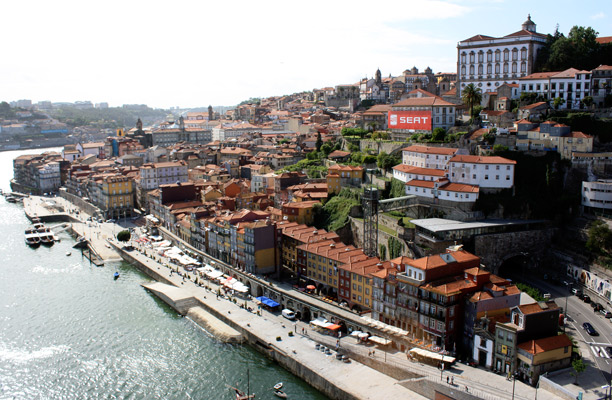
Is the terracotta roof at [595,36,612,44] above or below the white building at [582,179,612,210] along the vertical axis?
above

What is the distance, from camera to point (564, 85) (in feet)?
130

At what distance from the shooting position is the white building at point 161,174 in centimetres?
5434

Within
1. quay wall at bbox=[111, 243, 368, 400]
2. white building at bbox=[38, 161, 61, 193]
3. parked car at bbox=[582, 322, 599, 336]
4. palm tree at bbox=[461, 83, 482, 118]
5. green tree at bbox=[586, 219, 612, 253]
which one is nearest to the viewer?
quay wall at bbox=[111, 243, 368, 400]

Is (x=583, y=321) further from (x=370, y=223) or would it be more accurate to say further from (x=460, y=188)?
(x=370, y=223)

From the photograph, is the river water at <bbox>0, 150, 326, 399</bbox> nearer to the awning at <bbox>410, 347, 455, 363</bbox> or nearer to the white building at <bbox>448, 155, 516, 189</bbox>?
the awning at <bbox>410, 347, 455, 363</bbox>

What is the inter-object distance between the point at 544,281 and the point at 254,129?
55.8m

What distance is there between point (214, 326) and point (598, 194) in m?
21.9

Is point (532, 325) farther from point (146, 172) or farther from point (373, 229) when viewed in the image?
point (146, 172)

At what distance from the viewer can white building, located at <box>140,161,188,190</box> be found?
178 feet

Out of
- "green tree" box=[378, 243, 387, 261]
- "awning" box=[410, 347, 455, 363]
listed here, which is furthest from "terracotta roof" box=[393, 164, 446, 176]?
"awning" box=[410, 347, 455, 363]

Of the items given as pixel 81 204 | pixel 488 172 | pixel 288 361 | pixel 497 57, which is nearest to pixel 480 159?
pixel 488 172

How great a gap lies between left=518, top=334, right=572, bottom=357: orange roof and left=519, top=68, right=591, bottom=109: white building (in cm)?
2335

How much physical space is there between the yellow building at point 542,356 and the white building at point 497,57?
95.9ft

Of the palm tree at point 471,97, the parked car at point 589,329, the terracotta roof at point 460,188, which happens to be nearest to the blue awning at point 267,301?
the terracotta roof at point 460,188
